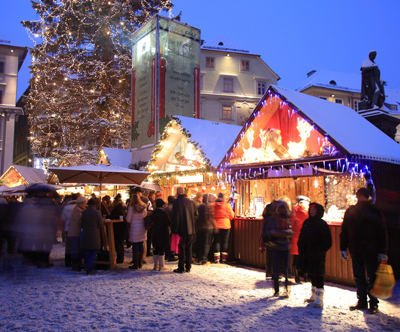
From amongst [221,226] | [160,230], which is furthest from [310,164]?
[160,230]

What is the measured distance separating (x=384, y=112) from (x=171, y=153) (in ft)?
23.5

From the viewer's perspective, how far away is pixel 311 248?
583 cm

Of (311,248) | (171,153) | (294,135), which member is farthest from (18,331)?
(171,153)

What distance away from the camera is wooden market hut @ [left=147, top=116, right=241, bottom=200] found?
39.4ft

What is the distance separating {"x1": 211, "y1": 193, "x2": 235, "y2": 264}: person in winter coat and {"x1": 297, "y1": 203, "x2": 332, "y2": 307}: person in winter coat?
12.6 ft

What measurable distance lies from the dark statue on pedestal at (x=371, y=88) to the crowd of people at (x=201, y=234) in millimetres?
5542

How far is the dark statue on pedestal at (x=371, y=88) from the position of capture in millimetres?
11641

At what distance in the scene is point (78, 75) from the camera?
23531 mm

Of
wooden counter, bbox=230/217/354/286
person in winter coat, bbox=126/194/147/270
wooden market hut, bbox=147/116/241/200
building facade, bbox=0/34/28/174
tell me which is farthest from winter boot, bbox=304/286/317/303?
building facade, bbox=0/34/28/174

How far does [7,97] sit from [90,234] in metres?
30.0

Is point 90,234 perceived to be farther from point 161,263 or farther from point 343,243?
point 343,243

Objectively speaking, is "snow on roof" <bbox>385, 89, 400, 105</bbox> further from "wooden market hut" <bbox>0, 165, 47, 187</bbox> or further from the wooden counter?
the wooden counter

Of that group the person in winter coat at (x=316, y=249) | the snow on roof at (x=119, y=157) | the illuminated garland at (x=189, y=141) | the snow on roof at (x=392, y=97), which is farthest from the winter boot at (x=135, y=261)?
the snow on roof at (x=392, y=97)

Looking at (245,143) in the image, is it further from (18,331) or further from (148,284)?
(18,331)
